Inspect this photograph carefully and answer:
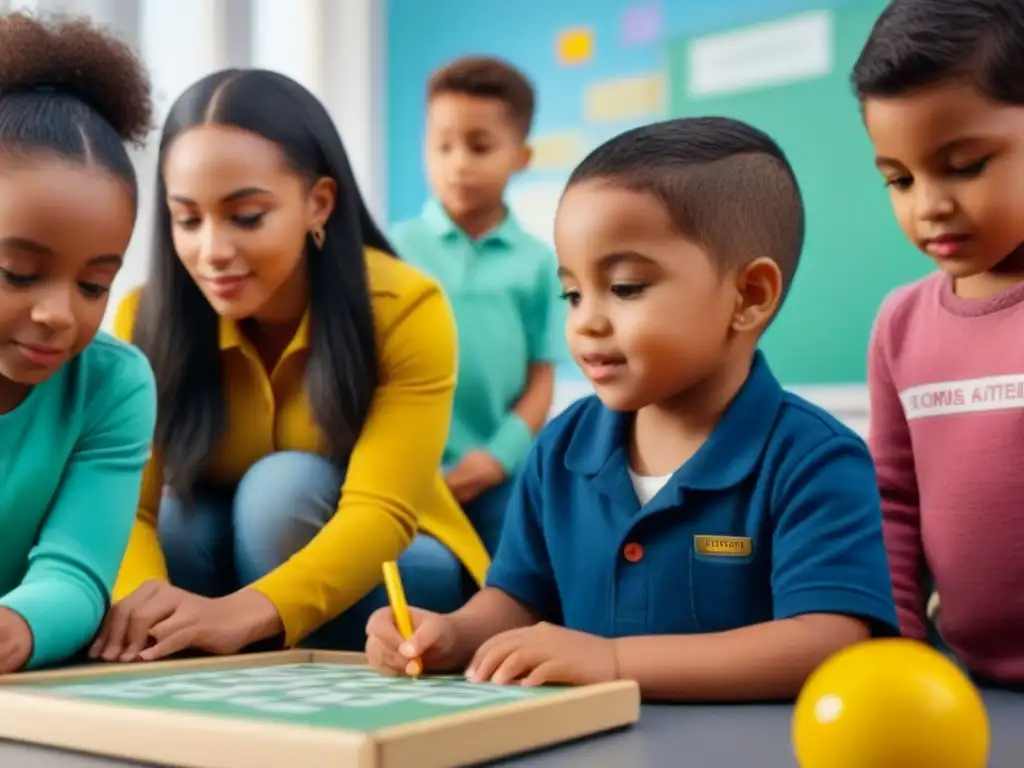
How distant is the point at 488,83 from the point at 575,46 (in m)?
0.49

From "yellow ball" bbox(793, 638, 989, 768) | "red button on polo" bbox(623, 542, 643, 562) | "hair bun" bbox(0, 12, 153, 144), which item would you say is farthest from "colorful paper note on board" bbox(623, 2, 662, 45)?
"yellow ball" bbox(793, 638, 989, 768)

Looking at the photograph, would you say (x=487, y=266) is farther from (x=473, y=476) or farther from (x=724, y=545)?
(x=724, y=545)

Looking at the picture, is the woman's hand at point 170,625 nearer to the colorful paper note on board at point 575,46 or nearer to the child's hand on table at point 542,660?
the child's hand on table at point 542,660

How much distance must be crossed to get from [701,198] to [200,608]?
53 cm

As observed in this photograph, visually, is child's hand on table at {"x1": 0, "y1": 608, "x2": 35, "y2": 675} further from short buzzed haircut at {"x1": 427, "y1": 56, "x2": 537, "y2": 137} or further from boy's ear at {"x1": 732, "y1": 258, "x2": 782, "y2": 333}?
short buzzed haircut at {"x1": 427, "y1": 56, "x2": 537, "y2": 137}

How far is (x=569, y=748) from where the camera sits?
0.74 metres

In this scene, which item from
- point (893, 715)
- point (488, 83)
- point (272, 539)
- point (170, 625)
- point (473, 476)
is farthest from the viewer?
point (488, 83)

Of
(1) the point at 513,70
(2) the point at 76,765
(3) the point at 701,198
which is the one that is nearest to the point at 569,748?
(2) the point at 76,765

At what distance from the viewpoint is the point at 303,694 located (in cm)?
77

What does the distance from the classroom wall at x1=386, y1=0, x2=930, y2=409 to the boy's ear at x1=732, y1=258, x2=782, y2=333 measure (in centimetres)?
146

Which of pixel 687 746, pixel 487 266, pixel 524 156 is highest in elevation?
pixel 524 156

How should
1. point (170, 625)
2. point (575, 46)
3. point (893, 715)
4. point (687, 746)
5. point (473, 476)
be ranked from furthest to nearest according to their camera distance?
point (575, 46) < point (473, 476) < point (170, 625) < point (687, 746) < point (893, 715)

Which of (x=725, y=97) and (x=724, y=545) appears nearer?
(x=724, y=545)

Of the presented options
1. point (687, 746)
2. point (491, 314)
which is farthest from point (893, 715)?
point (491, 314)
